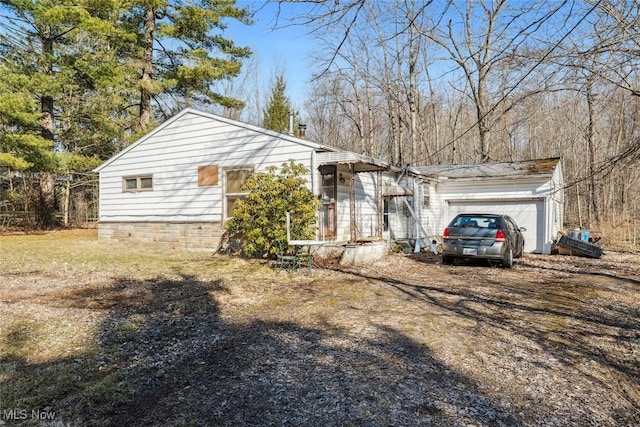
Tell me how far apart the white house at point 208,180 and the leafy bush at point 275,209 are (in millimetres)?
520

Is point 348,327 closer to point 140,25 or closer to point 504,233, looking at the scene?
point 504,233

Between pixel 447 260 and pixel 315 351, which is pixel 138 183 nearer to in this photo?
pixel 447 260

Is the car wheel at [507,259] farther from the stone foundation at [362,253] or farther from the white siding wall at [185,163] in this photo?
the white siding wall at [185,163]

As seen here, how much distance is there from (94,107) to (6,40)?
4075 millimetres

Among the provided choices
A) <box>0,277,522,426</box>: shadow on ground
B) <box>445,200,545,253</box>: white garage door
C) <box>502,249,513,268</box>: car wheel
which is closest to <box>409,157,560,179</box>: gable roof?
<box>445,200,545,253</box>: white garage door

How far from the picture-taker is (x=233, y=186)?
1198 cm

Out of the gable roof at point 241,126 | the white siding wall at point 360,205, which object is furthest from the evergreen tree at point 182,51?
the white siding wall at point 360,205

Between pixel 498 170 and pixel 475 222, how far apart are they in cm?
591

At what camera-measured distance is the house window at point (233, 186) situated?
11758 millimetres

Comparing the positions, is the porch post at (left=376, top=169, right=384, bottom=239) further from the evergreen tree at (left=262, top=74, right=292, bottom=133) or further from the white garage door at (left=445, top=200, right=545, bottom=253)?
the evergreen tree at (left=262, top=74, right=292, bottom=133)

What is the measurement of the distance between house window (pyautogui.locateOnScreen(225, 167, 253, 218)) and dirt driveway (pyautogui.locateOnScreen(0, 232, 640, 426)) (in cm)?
398

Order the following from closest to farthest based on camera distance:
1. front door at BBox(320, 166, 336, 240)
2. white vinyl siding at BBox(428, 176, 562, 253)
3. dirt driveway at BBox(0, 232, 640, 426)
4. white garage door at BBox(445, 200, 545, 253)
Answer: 1. dirt driveway at BBox(0, 232, 640, 426)
2. front door at BBox(320, 166, 336, 240)
3. white vinyl siding at BBox(428, 176, 562, 253)
4. white garage door at BBox(445, 200, 545, 253)

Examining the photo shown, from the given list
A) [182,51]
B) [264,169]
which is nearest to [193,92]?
[182,51]

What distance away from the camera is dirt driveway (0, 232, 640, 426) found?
3.03 metres
